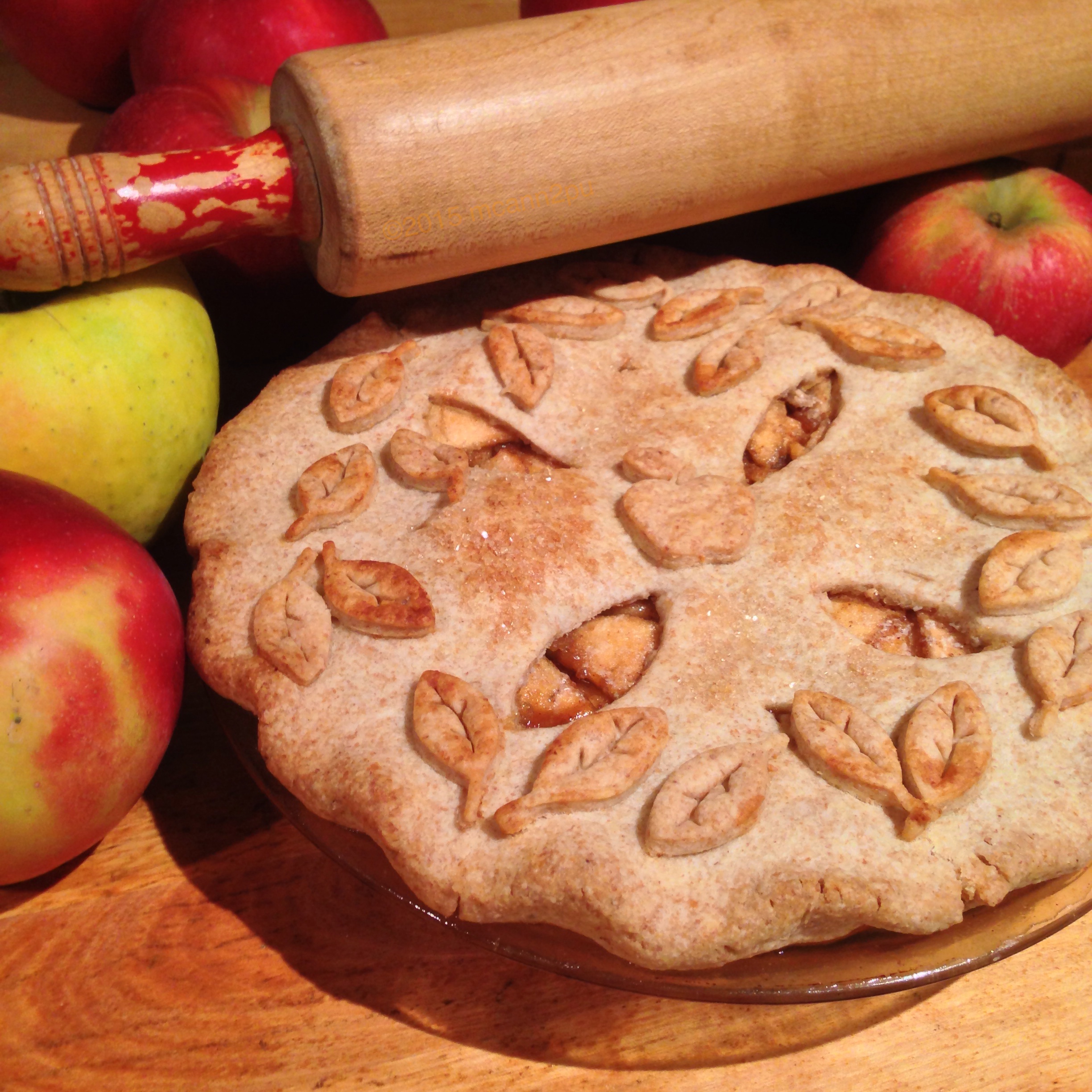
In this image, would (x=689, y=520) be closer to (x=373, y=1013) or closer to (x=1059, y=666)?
(x=1059, y=666)

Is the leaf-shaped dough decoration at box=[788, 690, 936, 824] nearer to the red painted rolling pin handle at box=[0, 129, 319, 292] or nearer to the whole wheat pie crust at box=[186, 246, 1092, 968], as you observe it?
the whole wheat pie crust at box=[186, 246, 1092, 968]

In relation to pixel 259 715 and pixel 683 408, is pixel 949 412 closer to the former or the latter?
pixel 683 408

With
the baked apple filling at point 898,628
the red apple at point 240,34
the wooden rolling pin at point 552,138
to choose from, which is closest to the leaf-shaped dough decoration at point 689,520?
the baked apple filling at point 898,628

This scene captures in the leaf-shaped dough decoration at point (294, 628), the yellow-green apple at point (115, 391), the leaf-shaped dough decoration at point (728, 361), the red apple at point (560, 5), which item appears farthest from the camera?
the red apple at point (560, 5)

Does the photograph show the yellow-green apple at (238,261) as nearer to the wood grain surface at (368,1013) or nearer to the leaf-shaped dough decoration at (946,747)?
the wood grain surface at (368,1013)

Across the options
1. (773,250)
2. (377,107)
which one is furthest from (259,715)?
(773,250)

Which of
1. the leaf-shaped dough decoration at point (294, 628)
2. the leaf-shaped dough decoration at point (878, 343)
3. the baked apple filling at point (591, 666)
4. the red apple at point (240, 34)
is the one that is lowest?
the baked apple filling at point (591, 666)
